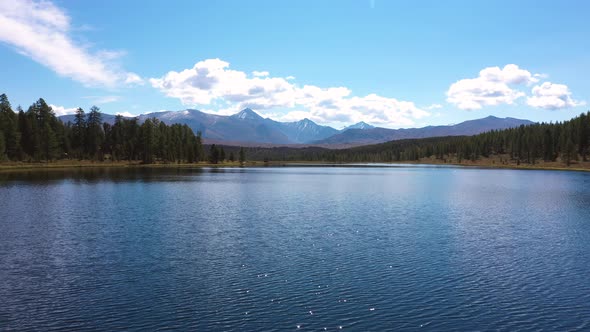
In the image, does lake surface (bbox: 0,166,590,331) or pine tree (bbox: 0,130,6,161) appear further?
pine tree (bbox: 0,130,6,161)

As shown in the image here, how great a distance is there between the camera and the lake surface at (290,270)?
70.8ft

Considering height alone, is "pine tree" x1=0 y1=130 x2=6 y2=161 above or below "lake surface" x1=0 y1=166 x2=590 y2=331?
above

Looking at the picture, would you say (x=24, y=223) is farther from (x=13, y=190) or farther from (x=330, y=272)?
(x=13, y=190)

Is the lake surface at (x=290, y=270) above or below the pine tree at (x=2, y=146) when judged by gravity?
below

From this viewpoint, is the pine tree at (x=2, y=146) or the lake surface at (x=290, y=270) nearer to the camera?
the lake surface at (x=290, y=270)

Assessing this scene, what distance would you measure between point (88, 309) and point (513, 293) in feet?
82.2

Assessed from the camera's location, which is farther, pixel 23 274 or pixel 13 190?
pixel 13 190

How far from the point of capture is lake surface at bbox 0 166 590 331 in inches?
850

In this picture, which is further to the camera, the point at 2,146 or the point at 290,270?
the point at 2,146

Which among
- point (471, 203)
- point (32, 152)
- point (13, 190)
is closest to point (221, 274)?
point (471, 203)

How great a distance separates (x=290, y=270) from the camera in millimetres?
29922

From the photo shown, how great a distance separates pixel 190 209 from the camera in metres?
61.5

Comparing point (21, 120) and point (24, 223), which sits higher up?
point (21, 120)

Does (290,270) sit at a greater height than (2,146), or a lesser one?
lesser
